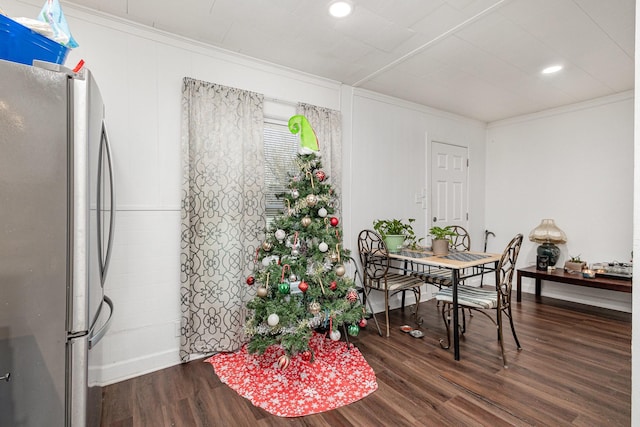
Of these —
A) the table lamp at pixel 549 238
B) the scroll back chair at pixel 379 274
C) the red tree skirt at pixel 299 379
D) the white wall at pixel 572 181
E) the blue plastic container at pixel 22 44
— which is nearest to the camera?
the blue plastic container at pixel 22 44

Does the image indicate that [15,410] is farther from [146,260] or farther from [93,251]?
[146,260]

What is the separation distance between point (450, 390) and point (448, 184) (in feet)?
9.72

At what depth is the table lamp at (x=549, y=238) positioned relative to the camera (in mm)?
3919

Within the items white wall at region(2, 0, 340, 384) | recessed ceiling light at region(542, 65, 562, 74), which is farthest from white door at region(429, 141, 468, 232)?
white wall at region(2, 0, 340, 384)

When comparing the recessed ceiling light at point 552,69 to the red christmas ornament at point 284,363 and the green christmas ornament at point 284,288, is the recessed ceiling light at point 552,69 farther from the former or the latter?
the red christmas ornament at point 284,363

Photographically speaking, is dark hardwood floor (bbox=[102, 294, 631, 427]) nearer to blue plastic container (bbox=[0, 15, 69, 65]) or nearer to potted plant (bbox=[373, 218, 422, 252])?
potted plant (bbox=[373, 218, 422, 252])

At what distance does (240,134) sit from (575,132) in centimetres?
415

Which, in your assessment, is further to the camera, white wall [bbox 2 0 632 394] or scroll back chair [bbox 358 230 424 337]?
scroll back chair [bbox 358 230 424 337]

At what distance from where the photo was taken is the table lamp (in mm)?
3919

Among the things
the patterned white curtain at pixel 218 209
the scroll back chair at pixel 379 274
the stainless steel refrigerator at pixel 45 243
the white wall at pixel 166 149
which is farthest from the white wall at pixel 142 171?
the scroll back chair at pixel 379 274

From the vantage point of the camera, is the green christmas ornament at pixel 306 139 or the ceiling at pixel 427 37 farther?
the green christmas ornament at pixel 306 139

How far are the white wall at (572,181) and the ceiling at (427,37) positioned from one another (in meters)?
0.54

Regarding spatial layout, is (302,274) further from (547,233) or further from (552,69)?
(547,233)

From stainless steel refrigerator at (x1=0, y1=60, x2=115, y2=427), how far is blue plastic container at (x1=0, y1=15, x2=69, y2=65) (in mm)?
219
